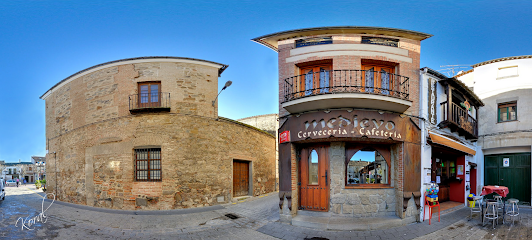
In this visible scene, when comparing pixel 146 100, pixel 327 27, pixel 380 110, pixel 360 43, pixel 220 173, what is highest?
pixel 327 27

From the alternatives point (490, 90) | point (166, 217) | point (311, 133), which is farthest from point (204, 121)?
point (490, 90)

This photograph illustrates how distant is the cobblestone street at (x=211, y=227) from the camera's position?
23.1 ft

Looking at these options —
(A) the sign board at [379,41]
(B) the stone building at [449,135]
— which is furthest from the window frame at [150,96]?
(B) the stone building at [449,135]

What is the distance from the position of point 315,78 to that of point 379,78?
216 cm

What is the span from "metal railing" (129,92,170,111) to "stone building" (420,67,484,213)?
10493 millimetres

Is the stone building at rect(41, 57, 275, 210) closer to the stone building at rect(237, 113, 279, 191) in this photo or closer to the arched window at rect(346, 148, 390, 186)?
the arched window at rect(346, 148, 390, 186)

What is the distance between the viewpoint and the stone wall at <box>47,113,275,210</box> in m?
10.9

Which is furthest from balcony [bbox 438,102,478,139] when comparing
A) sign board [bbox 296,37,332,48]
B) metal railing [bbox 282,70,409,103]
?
sign board [bbox 296,37,332,48]

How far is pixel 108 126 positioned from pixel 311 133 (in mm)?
9968

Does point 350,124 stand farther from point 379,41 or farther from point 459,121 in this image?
point 459,121

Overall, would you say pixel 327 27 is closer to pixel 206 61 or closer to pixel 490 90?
pixel 206 61

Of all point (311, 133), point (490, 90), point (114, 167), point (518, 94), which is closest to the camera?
point (311, 133)

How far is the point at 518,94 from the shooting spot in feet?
41.1

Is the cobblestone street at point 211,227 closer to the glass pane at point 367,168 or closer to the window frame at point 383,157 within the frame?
the window frame at point 383,157
